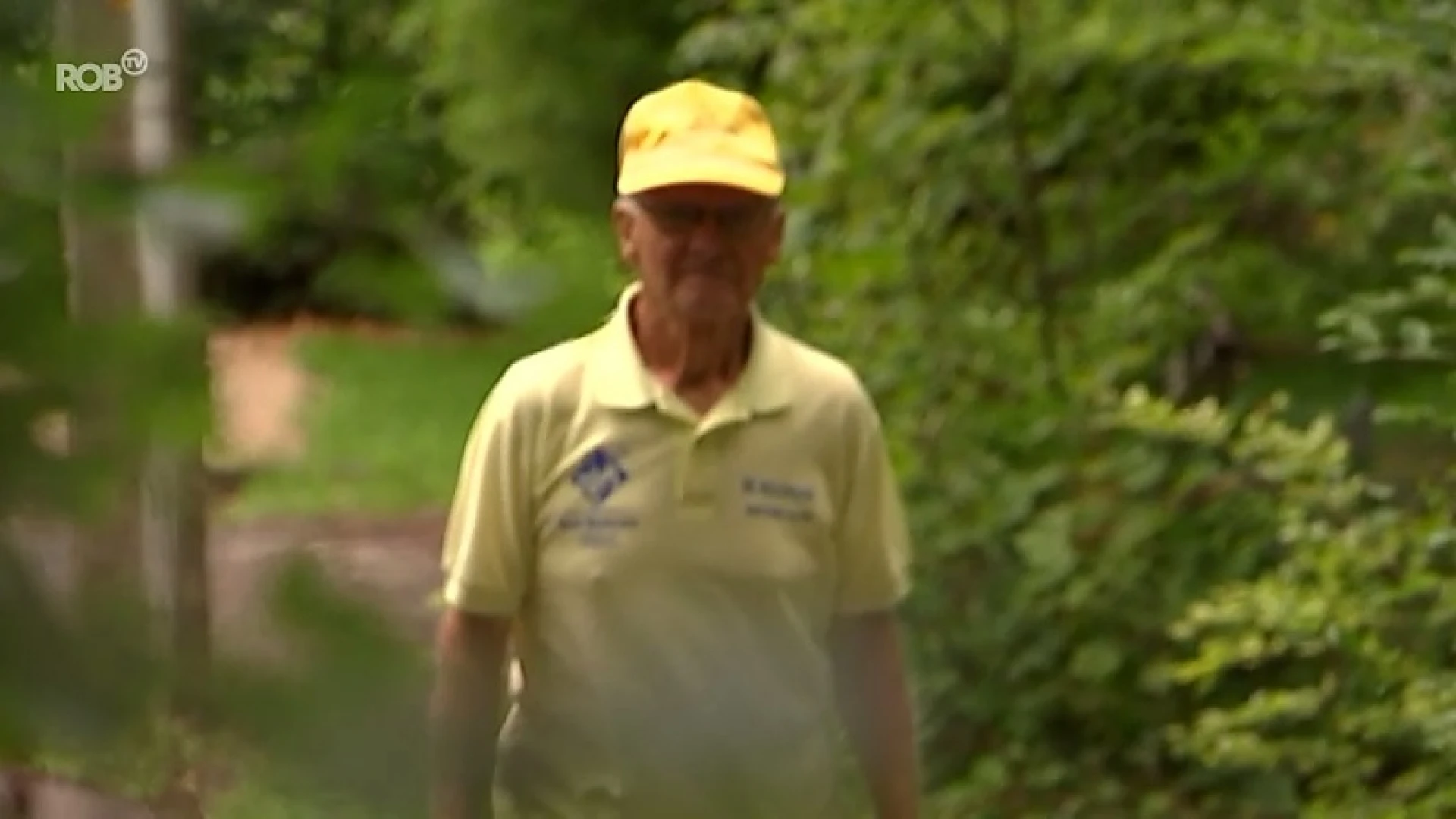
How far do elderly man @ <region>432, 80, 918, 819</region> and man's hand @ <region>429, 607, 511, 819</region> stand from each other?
24.7 inches

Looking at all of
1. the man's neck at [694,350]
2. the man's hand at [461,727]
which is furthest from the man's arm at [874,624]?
the man's hand at [461,727]

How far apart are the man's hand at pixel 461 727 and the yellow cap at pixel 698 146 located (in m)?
0.86

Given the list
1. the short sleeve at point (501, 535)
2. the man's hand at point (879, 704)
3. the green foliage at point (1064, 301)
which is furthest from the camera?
the green foliage at point (1064, 301)

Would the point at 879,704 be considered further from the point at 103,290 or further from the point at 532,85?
the point at 532,85

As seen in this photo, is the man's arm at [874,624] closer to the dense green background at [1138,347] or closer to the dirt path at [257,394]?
the dense green background at [1138,347]

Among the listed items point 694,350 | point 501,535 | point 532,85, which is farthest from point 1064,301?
point 501,535

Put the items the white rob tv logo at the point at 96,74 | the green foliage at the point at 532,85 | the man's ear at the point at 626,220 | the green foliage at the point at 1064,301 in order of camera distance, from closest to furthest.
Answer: the white rob tv logo at the point at 96,74
the green foliage at the point at 532,85
the man's ear at the point at 626,220
the green foliage at the point at 1064,301

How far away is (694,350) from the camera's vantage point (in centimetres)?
170

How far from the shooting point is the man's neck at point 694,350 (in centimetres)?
167

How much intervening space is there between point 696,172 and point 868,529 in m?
0.33

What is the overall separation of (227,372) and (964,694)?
2.83 metres

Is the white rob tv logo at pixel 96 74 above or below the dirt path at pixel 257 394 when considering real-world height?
above

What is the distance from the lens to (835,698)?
1.84 meters

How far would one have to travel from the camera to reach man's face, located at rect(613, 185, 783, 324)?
5.41 ft
